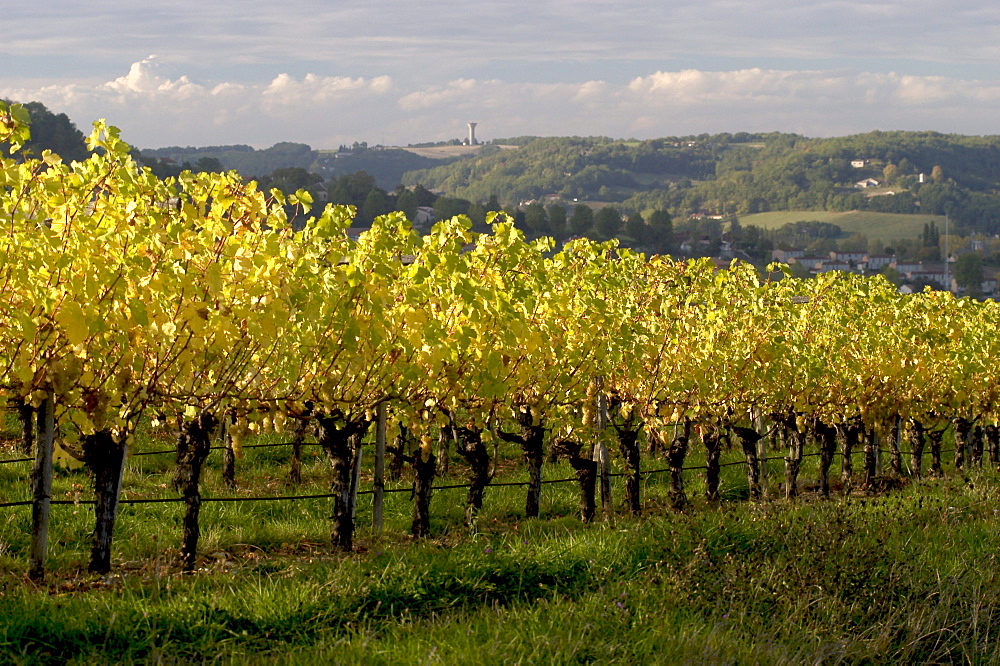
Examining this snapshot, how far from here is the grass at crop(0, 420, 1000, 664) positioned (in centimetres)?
566

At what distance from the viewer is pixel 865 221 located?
156 meters

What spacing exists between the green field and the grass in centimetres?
14847

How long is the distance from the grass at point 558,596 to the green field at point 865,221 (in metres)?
148

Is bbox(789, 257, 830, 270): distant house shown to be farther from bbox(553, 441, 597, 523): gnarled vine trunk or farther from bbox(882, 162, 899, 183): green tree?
bbox(553, 441, 597, 523): gnarled vine trunk

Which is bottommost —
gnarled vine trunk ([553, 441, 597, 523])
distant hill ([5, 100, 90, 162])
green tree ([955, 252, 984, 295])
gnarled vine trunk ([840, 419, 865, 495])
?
green tree ([955, 252, 984, 295])

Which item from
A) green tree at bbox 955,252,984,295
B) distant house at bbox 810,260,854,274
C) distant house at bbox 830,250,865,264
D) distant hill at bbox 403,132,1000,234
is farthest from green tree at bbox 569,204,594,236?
distant hill at bbox 403,132,1000,234

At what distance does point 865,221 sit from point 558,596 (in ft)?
526

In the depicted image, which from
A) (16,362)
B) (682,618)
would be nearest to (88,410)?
(16,362)

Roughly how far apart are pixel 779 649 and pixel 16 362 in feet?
16.6

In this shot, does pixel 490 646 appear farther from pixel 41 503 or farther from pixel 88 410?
pixel 41 503

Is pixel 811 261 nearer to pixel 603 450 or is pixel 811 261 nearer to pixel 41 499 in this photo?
pixel 603 450

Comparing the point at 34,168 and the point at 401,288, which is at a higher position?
the point at 34,168

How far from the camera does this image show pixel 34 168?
589cm

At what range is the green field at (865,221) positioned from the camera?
148500mm
